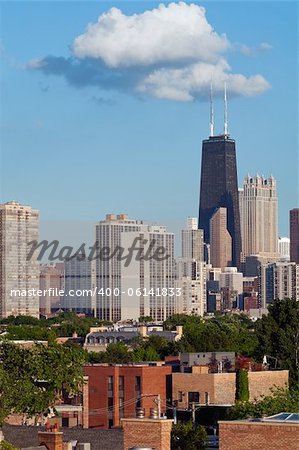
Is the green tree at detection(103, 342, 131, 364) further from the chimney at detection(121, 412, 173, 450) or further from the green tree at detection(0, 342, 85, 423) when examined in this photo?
the chimney at detection(121, 412, 173, 450)

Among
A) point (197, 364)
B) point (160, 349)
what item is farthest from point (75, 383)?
point (160, 349)

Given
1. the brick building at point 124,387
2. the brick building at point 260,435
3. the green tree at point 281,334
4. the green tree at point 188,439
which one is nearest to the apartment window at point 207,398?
the brick building at point 124,387

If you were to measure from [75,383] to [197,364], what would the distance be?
11.2m

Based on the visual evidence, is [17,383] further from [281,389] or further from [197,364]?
[197,364]

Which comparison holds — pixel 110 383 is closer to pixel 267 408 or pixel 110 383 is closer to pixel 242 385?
pixel 242 385

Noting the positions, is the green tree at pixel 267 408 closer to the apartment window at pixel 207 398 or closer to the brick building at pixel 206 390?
the apartment window at pixel 207 398

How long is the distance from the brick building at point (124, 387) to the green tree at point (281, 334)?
13392mm

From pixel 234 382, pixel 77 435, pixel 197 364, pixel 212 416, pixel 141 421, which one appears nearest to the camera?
pixel 141 421

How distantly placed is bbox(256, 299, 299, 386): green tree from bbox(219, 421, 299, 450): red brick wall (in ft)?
163

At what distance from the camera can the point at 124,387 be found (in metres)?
58.9

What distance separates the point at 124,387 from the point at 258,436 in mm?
38370

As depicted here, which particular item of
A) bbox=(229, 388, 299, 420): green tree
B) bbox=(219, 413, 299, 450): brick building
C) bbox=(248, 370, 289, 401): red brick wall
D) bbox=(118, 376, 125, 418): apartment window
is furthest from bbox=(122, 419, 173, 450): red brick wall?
bbox=(118, 376, 125, 418): apartment window

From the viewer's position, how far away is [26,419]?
47.0 metres

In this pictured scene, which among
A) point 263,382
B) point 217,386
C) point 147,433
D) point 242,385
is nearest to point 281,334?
point 263,382
